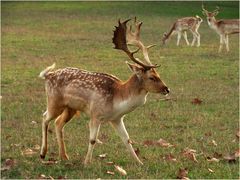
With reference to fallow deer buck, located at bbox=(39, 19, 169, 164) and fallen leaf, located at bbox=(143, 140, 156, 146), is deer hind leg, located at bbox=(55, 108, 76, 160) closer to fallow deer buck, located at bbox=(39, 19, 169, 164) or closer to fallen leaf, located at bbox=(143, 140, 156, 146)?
fallow deer buck, located at bbox=(39, 19, 169, 164)

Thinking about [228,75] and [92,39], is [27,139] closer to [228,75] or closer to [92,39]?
[228,75]

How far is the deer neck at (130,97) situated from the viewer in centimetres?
692

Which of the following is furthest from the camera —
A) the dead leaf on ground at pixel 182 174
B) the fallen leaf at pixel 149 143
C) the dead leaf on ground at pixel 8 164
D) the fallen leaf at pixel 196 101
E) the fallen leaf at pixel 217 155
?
the fallen leaf at pixel 196 101

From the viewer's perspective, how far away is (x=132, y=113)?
1041cm

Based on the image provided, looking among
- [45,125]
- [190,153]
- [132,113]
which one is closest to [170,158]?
[190,153]

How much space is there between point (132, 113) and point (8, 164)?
12.6 ft

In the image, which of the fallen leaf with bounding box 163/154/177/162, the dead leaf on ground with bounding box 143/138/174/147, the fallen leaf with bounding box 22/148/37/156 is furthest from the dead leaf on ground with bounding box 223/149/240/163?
the fallen leaf with bounding box 22/148/37/156

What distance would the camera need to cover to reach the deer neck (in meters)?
6.92

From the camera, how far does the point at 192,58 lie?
748 inches

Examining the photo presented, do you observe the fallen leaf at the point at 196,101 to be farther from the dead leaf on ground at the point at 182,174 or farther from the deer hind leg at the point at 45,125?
the dead leaf on ground at the point at 182,174

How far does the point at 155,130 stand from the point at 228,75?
6.57 meters

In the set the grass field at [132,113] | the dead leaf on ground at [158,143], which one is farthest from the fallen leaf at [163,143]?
the grass field at [132,113]

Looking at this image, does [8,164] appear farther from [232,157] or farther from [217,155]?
[232,157]

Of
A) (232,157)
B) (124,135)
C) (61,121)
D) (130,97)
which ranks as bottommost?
(232,157)
